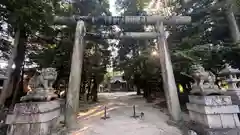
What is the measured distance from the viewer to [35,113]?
3.56 metres

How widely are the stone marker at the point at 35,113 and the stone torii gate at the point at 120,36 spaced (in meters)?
1.13

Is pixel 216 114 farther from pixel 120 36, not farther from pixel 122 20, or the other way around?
pixel 122 20

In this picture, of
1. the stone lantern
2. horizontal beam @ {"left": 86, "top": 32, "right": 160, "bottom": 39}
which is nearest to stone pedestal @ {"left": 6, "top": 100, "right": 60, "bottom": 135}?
horizontal beam @ {"left": 86, "top": 32, "right": 160, "bottom": 39}

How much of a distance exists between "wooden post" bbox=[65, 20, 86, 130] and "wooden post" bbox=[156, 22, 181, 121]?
3533 mm

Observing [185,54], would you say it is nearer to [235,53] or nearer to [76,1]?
[235,53]

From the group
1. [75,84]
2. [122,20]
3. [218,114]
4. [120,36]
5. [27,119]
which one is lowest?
[218,114]

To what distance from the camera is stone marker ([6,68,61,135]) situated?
3.53 m

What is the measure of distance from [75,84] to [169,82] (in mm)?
3780

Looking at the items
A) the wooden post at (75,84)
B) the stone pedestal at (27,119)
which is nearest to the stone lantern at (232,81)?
the wooden post at (75,84)

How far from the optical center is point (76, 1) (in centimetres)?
813

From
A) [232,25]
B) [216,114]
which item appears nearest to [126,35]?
[216,114]

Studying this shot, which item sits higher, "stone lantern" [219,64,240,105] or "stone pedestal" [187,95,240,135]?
"stone lantern" [219,64,240,105]

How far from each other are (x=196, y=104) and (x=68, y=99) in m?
4.33

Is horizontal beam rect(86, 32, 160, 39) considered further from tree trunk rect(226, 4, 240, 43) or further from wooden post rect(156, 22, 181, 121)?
tree trunk rect(226, 4, 240, 43)
